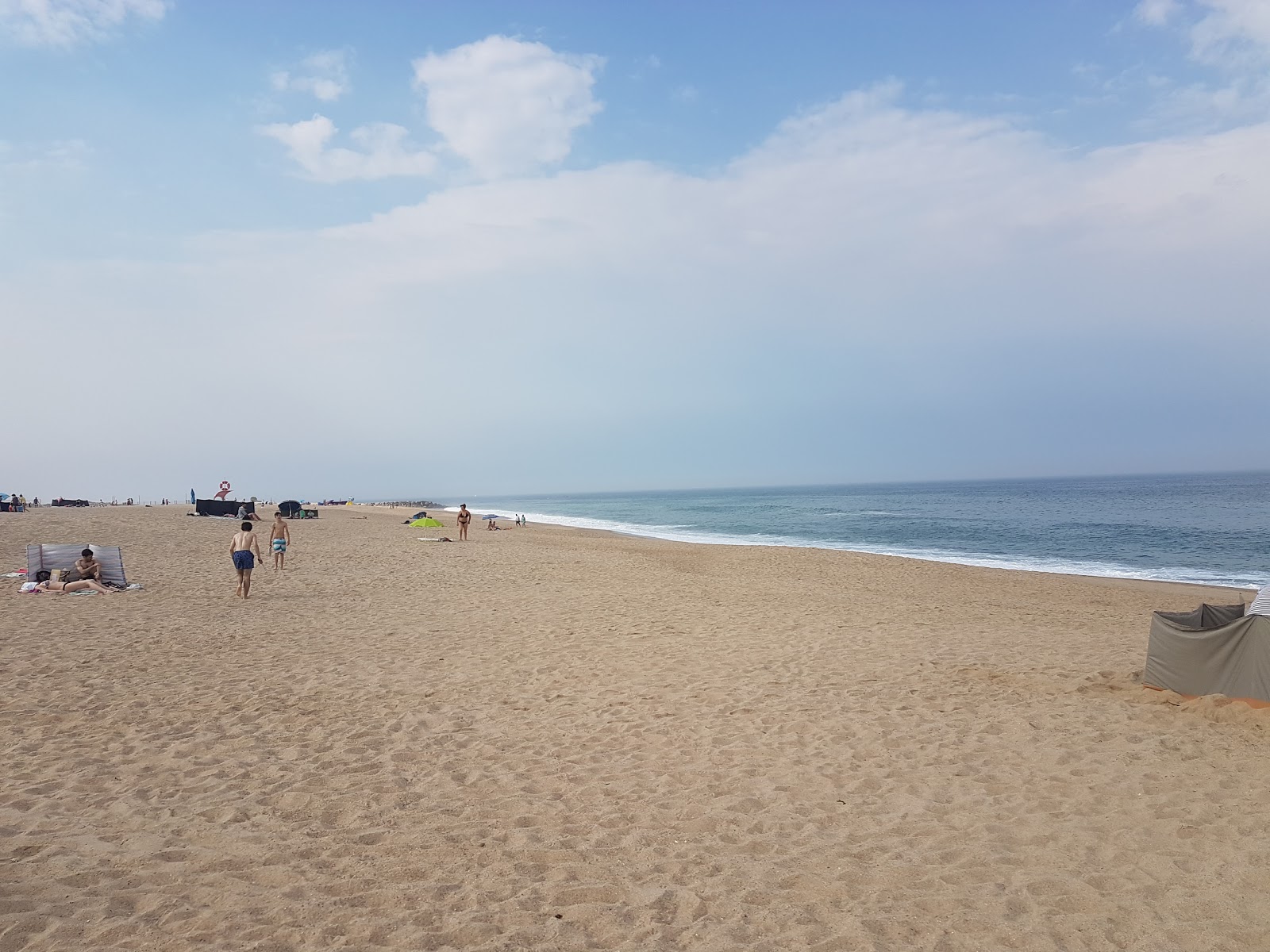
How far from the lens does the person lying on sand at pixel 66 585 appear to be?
43.5ft

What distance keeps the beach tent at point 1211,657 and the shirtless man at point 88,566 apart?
16.6 m

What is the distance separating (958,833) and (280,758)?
503cm

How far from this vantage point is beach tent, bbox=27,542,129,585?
14.0 metres

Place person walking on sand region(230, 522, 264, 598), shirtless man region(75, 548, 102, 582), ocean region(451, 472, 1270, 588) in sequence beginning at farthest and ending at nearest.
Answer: ocean region(451, 472, 1270, 588) → shirtless man region(75, 548, 102, 582) → person walking on sand region(230, 522, 264, 598)

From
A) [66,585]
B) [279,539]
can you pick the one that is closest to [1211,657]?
[66,585]

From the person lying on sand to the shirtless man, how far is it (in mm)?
90

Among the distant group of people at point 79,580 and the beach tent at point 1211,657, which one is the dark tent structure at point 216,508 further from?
the beach tent at point 1211,657

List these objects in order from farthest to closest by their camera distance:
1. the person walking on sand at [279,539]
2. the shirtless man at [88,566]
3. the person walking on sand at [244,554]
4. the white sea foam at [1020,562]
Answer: the white sea foam at [1020,562], the person walking on sand at [279,539], the shirtless man at [88,566], the person walking on sand at [244,554]

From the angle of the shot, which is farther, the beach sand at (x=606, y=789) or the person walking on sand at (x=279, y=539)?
the person walking on sand at (x=279, y=539)

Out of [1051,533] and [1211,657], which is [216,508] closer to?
[1211,657]

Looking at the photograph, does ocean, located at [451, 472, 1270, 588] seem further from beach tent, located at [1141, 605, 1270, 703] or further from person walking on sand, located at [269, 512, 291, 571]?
person walking on sand, located at [269, 512, 291, 571]

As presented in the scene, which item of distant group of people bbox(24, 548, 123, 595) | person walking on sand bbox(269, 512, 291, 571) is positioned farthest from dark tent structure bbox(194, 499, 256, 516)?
distant group of people bbox(24, 548, 123, 595)

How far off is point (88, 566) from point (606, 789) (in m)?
12.7

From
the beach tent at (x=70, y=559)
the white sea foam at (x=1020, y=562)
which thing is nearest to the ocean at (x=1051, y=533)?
the white sea foam at (x=1020, y=562)
